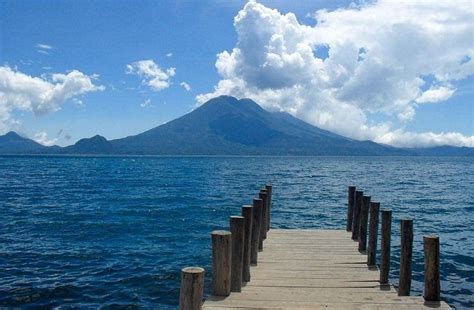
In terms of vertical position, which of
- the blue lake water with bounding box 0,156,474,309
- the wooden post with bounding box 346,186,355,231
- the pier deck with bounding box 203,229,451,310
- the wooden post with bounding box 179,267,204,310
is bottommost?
the blue lake water with bounding box 0,156,474,309

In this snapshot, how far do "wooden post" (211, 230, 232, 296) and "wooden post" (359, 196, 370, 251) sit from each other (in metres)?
5.45

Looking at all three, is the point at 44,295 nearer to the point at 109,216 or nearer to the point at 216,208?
the point at 109,216

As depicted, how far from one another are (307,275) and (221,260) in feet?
9.08

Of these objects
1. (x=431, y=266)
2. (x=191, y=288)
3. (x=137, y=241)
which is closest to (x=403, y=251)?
(x=431, y=266)

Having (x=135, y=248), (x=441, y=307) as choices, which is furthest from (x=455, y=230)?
(x=441, y=307)

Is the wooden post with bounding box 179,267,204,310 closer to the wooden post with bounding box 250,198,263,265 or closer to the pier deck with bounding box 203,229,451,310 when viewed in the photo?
the pier deck with bounding box 203,229,451,310

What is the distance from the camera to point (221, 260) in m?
8.15

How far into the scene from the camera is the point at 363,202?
42.3 ft

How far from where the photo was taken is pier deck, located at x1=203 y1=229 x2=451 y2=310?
813 cm

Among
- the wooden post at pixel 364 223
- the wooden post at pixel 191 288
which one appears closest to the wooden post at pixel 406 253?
the wooden post at pixel 364 223

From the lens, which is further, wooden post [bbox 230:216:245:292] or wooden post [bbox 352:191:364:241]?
wooden post [bbox 352:191:364:241]

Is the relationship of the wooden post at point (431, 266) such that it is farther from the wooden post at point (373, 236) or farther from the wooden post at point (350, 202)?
the wooden post at point (350, 202)

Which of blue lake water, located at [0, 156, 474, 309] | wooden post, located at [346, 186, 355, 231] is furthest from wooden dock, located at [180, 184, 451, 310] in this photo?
blue lake water, located at [0, 156, 474, 309]

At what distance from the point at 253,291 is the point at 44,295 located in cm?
696
